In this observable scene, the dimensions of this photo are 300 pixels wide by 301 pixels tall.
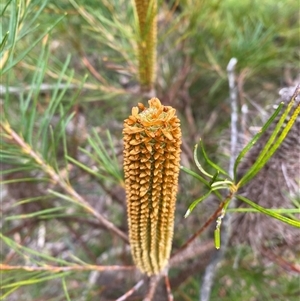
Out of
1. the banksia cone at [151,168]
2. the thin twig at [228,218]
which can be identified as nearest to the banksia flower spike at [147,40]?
the thin twig at [228,218]

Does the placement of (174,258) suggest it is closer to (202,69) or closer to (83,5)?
(83,5)

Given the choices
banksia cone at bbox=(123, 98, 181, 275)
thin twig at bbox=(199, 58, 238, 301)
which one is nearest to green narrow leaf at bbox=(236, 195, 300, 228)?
banksia cone at bbox=(123, 98, 181, 275)

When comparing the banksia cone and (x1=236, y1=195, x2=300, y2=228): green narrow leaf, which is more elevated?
the banksia cone

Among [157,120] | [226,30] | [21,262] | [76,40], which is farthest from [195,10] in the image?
[21,262]

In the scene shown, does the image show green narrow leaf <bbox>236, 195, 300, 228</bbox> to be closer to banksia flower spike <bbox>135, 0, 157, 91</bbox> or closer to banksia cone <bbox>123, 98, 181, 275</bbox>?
banksia cone <bbox>123, 98, 181, 275</bbox>

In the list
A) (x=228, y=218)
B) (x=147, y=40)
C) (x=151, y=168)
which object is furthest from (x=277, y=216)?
(x=147, y=40)

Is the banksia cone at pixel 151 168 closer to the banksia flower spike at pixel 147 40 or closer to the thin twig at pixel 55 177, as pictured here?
the thin twig at pixel 55 177

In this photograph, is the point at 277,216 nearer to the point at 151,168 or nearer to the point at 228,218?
the point at 151,168
